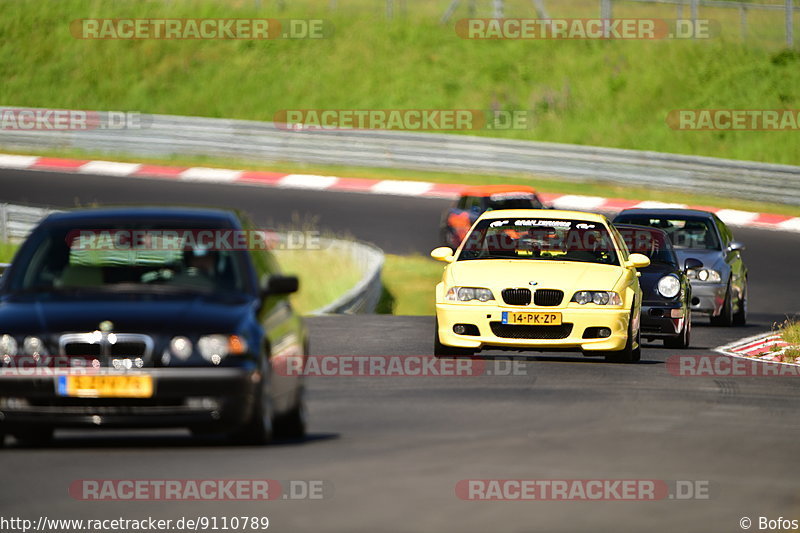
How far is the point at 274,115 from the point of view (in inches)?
1796

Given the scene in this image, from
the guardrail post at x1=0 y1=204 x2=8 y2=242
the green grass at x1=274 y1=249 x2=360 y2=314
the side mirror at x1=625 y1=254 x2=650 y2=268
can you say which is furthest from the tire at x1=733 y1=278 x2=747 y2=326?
the guardrail post at x1=0 y1=204 x2=8 y2=242

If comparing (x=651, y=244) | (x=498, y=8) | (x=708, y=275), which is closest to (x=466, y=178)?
(x=498, y=8)

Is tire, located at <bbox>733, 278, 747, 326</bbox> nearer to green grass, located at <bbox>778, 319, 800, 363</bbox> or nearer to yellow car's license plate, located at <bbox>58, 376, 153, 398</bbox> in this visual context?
green grass, located at <bbox>778, 319, 800, 363</bbox>

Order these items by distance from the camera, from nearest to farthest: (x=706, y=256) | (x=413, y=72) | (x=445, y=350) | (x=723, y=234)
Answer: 1. (x=445, y=350)
2. (x=706, y=256)
3. (x=723, y=234)
4. (x=413, y=72)

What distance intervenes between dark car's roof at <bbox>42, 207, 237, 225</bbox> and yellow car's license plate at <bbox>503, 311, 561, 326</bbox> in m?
5.14

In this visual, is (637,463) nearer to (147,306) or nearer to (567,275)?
(147,306)

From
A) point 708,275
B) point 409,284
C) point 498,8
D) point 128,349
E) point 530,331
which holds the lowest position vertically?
point 409,284

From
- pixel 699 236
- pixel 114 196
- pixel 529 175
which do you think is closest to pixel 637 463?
pixel 699 236

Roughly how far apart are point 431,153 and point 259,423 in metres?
29.1

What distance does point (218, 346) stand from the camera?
9.40 metres

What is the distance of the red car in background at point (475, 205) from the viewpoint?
2792cm

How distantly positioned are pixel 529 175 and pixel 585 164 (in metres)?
1.35

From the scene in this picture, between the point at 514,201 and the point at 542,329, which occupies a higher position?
the point at 514,201

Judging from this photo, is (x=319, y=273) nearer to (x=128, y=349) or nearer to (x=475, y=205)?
(x=475, y=205)
